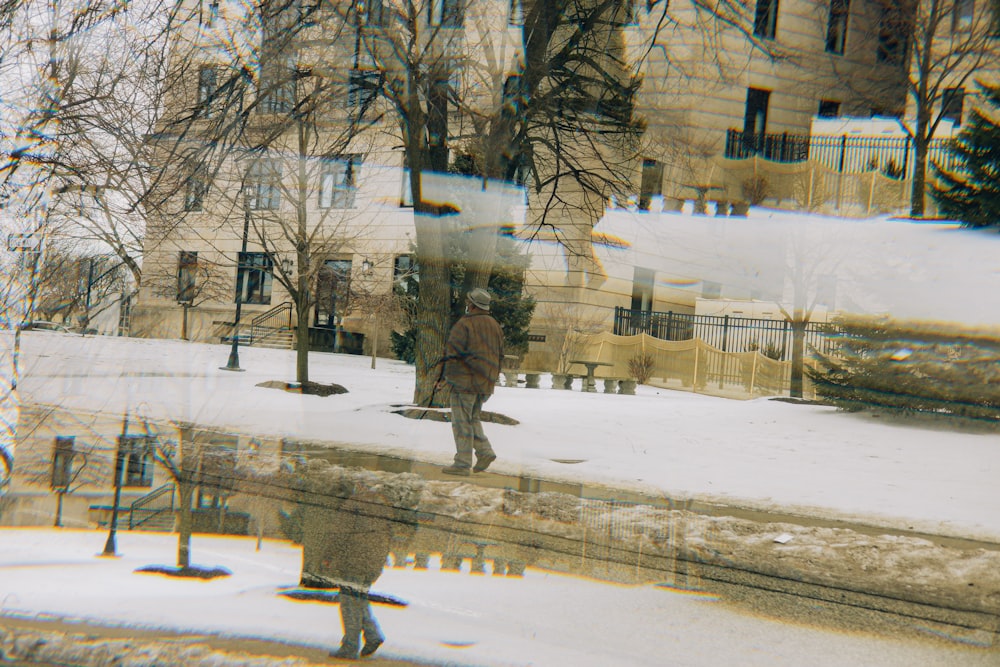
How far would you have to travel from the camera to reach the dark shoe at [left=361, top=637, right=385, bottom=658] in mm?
3402

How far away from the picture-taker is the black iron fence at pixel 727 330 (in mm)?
5938

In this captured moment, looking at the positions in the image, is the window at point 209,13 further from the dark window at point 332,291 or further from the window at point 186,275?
the dark window at point 332,291

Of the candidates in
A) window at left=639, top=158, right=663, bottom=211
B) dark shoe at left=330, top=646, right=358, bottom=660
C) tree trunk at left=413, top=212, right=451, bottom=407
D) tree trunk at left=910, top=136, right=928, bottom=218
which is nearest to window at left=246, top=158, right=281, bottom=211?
tree trunk at left=413, top=212, right=451, bottom=407

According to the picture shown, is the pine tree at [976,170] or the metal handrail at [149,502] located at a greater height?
the pine tree at [976,170]

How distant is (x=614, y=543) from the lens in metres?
4.78

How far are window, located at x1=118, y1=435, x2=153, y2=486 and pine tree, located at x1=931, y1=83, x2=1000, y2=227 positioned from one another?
7.07 m

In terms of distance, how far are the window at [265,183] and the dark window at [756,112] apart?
4467mm

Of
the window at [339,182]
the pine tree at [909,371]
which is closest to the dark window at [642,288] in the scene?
the pine tree at [909,371]

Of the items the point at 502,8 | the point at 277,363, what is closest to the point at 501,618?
the point at 277,363

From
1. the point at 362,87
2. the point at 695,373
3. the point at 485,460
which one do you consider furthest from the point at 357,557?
the point at 362,87

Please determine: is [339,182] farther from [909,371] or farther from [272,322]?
[909,371]

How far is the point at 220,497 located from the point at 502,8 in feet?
15.1

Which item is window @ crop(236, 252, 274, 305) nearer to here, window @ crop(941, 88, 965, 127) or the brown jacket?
the brown jacket

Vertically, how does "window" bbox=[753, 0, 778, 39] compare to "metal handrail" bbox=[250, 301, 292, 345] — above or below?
above
